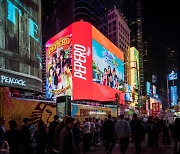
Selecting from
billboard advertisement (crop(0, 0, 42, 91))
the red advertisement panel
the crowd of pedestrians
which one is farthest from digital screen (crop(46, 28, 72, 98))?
the crowd of pedestrians

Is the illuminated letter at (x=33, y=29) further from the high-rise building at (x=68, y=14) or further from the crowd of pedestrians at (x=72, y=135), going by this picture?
the high-rise building at (x=68, y=14)

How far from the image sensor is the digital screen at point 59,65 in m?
55.1

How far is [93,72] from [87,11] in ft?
149

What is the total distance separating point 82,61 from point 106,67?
12.3 metres

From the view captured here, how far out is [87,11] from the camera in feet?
322

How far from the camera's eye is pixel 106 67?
217 feet

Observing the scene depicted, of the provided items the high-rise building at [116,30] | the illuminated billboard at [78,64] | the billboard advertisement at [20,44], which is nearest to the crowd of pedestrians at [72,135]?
the billboard advertisement at [20,44]

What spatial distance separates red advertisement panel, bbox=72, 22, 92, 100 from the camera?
54.0 meters

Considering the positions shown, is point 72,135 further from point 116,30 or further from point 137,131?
point 116,30

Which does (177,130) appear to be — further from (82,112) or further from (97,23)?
(97,23)

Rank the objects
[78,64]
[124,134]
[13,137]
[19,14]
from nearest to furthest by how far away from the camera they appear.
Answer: [13,137] < [124,134] < [19,14] < [78,64]

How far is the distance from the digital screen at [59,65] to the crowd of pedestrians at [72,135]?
3415cm

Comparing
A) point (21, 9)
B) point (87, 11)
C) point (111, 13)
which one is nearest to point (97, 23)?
point (87, 11)

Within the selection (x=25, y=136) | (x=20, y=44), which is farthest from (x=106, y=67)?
(x=25, y=136)
